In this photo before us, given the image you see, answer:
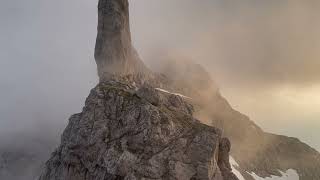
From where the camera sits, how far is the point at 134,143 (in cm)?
16275

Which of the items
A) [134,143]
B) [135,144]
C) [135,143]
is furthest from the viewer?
[134,143]

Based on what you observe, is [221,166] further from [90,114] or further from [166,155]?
[90,114]

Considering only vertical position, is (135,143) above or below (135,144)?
above

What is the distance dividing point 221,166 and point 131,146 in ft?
104

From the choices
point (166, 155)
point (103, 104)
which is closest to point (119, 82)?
point (103, 104)

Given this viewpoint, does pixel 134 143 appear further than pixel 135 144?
Yes

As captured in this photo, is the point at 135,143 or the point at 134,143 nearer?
the point at 135,143

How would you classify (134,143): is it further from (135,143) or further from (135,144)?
(135,144)

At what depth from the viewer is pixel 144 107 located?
17012cm

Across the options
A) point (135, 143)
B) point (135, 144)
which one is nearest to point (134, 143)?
point (135, 143)

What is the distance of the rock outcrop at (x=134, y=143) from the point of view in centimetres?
15688

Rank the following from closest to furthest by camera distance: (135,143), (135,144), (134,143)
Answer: (135,144) → (135,143) → (134,143)

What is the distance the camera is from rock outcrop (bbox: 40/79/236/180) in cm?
15688

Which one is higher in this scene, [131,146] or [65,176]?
[131,146]
